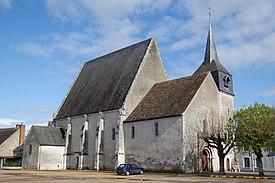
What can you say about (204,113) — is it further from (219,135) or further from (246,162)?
(246,162)

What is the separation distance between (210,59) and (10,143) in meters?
31.3

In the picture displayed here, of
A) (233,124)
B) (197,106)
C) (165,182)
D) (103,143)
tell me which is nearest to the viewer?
(165,182)

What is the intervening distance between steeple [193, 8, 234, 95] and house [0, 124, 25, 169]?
92.5 ft

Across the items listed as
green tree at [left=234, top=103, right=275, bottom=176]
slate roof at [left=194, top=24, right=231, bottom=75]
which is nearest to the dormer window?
slate roof at [left=194, top=24, right=231, bottom=75]

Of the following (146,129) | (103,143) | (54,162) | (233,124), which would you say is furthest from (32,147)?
(233,124)

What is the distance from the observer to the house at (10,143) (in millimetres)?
44656

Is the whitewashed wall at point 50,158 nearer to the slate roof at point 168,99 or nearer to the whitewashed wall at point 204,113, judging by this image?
the slate roof at point 168,99

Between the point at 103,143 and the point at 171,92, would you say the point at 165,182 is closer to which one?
the point at 171,92

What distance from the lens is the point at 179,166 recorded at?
1110 inches

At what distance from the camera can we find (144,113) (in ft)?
108

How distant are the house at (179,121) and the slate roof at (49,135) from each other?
11.2 m

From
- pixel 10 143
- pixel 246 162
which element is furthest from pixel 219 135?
pixel 10 143

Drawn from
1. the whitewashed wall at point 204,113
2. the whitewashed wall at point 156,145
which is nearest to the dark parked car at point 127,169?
the whitewashed wall at point 156,145

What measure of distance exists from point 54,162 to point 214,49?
2415cm
